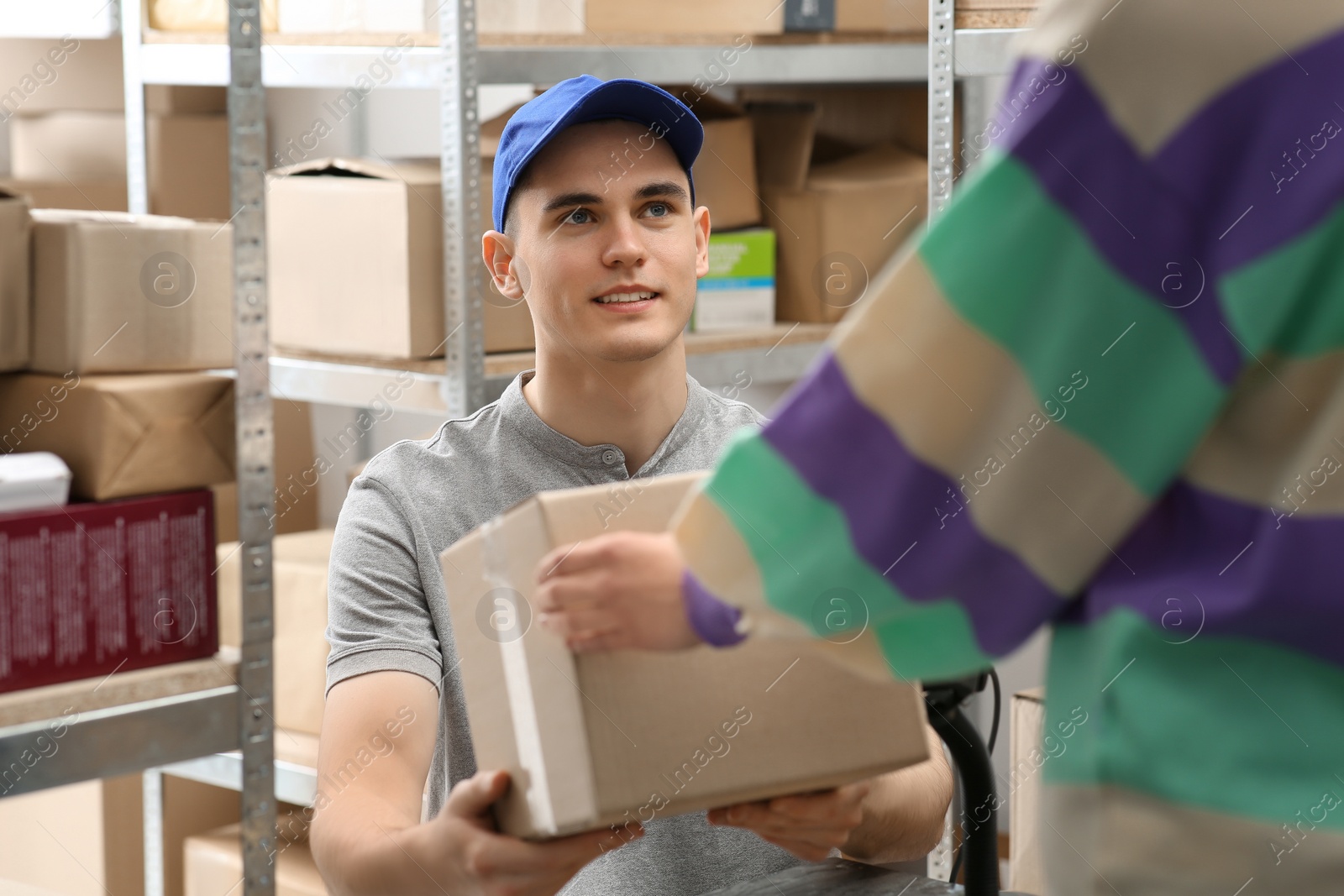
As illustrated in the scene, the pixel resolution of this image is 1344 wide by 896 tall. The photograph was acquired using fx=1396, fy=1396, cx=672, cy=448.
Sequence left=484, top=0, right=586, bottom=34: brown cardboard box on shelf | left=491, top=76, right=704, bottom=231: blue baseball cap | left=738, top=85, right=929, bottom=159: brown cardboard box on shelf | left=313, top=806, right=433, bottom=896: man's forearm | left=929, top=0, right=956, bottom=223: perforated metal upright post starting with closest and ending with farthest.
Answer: left=313, top=806, right=433, bottom=896: man's forearm → left=491, top=76, right=704, bottom=231: blue baseball cap → left=929, top=0, right=956, bottom=223: perforated metal upright post → left=484, top=0, right=586, bottom=34: brown cardboard box on shelf → left=738, top=85, right=929, bottom=159: brown cardboard box on shelf

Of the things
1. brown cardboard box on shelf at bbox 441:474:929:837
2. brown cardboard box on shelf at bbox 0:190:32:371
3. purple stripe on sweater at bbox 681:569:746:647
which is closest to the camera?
purple stripe on sweater at bbox 681:569:746:647

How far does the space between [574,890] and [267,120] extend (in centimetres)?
221

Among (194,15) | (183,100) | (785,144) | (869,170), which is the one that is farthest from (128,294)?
(869,170)

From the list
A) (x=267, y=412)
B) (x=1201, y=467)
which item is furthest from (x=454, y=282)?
(x=1201, y=467)

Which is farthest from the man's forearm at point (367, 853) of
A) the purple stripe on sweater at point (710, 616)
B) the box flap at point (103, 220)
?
Answer: the box flap at point (103, 220)

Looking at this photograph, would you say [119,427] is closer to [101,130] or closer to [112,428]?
[112,428]

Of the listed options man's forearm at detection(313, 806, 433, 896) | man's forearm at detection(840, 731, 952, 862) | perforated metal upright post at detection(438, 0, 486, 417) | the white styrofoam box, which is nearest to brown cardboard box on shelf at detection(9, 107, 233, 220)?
perforated metal upright post at detection(438, 0, 486, 417)

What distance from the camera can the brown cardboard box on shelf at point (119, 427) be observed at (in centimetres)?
142

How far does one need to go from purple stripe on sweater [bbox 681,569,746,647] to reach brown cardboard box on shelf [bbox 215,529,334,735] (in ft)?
4.58

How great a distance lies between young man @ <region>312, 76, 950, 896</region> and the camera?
113 cm

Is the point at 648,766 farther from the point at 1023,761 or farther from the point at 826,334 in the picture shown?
the point at 826,334

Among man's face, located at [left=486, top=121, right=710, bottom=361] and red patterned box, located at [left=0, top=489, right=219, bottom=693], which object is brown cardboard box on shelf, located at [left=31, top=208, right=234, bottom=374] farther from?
man's face, located at [left=486, top=121, right=710, bottom=361]

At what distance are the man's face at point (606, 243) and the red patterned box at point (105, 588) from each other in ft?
1.54

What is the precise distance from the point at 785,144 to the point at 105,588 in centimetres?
143
